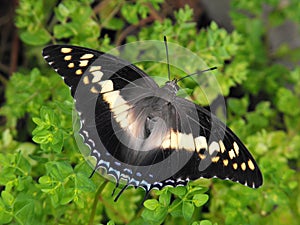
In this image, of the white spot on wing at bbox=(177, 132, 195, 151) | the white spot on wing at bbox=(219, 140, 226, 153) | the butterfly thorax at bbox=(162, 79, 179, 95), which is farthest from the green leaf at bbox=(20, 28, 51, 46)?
the white spot on wing at bbox=(219, 140, 226, 153)

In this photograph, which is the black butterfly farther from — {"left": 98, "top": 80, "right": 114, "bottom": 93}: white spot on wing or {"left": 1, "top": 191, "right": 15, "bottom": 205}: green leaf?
{"left": 1, "top": 191, "right": 15, "bottom": 205}: green leaf

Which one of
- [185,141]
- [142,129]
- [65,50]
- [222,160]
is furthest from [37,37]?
[222,160]

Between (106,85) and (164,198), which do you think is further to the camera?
(106,85)

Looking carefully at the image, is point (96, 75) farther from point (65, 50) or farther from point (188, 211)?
point (188, 211)

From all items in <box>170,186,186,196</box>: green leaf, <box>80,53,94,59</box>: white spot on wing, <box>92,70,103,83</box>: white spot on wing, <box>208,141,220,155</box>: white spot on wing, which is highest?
<box>80,53,94,59</box>: white spot on wing

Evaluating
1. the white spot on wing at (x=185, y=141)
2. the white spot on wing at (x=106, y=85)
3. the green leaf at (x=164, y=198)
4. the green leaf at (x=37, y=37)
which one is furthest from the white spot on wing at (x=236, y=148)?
the green leaf at (x=37, y=37)

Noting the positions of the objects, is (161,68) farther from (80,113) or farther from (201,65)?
(80,113)

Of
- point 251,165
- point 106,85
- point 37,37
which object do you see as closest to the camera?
point 251,165

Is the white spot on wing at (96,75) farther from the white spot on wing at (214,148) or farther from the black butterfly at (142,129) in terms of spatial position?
the white spot on wing at (214,148)

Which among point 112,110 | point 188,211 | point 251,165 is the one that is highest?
point 112,110
